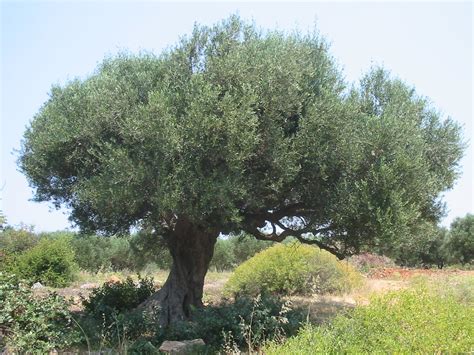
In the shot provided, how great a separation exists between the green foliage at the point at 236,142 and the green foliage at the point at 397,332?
2191 mm

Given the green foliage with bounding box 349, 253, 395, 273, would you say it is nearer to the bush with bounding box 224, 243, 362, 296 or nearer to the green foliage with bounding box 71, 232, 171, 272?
the bush with bounding box 224, 243, 362, 296

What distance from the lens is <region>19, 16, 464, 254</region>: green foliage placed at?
9672 mm

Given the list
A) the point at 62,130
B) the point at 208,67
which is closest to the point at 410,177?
the point at 208,67

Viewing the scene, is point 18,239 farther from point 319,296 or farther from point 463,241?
point 463,241

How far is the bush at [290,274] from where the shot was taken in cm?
1941

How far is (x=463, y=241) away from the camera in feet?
127

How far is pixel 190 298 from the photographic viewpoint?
1357cm

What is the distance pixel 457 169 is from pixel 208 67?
7462mm

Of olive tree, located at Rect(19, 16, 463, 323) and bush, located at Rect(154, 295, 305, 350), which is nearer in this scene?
olive tree, located at Rect(19, 16, 463, 323)

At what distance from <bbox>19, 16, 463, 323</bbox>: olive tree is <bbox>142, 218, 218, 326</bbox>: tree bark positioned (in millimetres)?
1001

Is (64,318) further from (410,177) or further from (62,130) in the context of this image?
(410,177)

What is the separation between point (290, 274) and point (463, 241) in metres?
24.5

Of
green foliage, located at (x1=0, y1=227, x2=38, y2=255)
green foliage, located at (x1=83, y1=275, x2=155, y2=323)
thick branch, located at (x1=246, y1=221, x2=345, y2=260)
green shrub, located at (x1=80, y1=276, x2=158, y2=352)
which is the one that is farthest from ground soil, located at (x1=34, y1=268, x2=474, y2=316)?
green foliage, located at (x1=0, y1=227, x2=38, y2=255)

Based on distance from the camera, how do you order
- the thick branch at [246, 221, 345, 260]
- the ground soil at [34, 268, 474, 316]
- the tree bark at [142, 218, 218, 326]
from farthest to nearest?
the ground soil at [34, 268, 474, 316], the tree bark at [142, 218, 218, 326], the thick branch at [246, 221, 345, 260]
